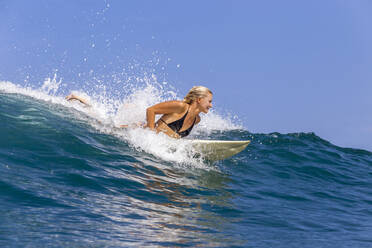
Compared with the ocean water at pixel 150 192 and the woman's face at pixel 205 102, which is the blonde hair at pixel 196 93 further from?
the ocean water at pixel 150 192

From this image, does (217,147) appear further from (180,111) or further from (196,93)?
(196,93)

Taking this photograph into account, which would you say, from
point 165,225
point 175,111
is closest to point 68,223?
point 165,225

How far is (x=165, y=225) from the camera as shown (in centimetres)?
480

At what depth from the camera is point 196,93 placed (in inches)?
346

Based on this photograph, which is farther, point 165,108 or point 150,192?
point 165,108

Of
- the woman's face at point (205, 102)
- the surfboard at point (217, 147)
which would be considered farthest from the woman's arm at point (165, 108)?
the surfboard at point (217, 147)

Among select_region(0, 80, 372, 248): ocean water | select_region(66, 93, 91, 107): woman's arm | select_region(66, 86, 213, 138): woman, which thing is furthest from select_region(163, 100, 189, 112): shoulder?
select_region(66, 93, 91, 107): woman's arm

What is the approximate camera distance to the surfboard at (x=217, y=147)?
8.68 metres

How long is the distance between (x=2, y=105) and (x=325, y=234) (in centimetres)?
804

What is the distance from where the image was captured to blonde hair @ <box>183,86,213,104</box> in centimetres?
877

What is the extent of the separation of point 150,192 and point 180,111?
2.92 meters

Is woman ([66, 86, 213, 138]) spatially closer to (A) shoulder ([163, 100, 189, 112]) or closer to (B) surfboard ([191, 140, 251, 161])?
(A) shoulder ([163, 100, 189, 112])

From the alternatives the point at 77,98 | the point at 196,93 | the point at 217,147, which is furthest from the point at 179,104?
the point at 77,98

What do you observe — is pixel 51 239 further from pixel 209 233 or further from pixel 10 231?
pixel 209 233
